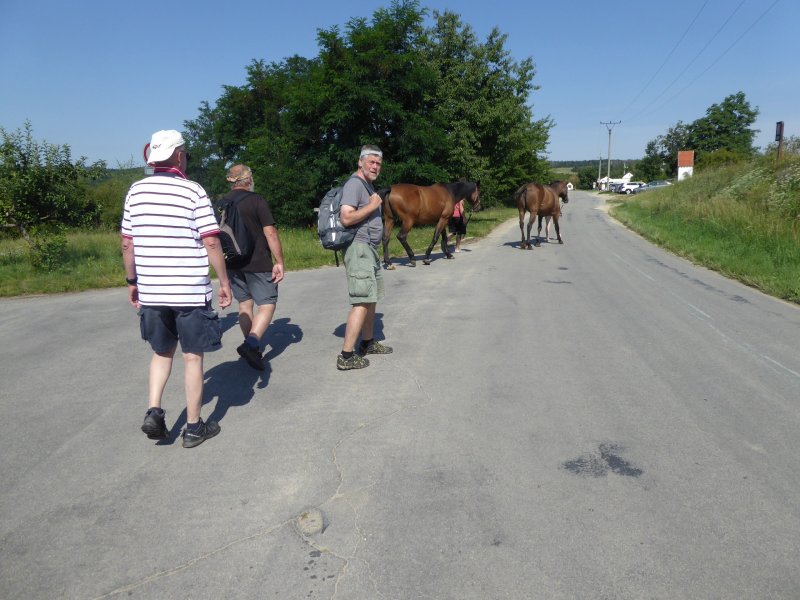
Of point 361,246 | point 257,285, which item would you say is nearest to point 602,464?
point 361,246

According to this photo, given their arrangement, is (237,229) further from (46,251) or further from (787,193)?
(787,193)

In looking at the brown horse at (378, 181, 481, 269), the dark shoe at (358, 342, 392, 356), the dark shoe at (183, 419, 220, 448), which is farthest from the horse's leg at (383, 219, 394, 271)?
the dark shoe at (183, 419, 220, 448)

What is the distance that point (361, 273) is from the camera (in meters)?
5.14

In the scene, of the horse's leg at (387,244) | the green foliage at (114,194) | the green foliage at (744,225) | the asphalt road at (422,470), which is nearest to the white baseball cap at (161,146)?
the asphalt road at (422,470)

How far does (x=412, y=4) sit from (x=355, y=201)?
849 inches

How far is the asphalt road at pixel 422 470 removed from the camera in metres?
2.50

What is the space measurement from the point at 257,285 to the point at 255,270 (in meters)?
0.15

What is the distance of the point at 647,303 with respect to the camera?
822cm

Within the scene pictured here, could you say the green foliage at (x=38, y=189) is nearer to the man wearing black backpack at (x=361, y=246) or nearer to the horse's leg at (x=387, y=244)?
the horse's leg at (x=387, y=244)

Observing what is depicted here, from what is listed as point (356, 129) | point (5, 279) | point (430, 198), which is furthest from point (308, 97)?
point (5, 279)

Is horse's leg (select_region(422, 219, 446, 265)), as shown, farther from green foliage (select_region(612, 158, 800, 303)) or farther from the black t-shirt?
the black t-shirt

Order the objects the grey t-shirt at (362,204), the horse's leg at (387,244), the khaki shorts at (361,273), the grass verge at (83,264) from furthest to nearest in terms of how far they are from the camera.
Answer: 1. the horse's leg at (387,244)
2. the grass verge at (83,264)
3. the khaki shorts at (361,273)
4. the grey t-shirt at (362,204)

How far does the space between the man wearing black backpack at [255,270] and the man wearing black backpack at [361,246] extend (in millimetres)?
688

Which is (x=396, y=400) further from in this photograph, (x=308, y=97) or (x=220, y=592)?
(x=308, y=97)
